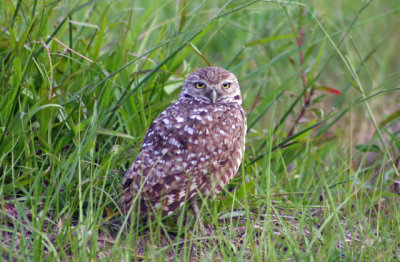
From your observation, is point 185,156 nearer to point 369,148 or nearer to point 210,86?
point 210,86

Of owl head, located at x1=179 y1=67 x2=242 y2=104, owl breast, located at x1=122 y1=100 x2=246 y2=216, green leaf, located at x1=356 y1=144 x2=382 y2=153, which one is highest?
owl head, located at x1=179 y1=67 x2=242 y2=104

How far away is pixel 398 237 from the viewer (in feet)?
9.78

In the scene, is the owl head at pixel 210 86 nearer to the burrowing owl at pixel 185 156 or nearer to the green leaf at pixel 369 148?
the burrowing owl at pixel 185 156

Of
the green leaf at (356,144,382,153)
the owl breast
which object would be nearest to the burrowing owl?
the owl breast

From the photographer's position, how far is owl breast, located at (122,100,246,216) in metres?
3.14

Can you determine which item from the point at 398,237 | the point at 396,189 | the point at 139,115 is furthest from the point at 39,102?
the point at 396,189

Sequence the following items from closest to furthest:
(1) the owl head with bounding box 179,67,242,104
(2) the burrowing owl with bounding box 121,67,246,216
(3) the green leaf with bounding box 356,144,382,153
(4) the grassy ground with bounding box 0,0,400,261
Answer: (4) the grassy ground with bounding box 0,0,400,261
(2) the burrowing owl with bounding box 121,67,246,216
(1) the owl head with bounding box 179,67,242,104
(3) the green leaf with bounding box 356,144,382,153

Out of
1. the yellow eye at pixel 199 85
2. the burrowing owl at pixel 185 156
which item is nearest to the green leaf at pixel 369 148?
the burrowing owl at pixel 185 156

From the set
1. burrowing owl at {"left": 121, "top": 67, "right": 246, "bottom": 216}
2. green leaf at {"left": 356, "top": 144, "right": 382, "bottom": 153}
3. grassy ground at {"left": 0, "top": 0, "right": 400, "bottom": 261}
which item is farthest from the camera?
green leaf at {"left": 356, "top": 144, "right": 382, "bottom": 153}

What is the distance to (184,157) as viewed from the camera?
325 cm

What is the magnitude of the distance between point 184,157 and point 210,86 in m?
0.69

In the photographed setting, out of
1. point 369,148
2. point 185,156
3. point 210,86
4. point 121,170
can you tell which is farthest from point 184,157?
point 369,148

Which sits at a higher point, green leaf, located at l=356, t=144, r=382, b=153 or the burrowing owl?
the burrowing owl

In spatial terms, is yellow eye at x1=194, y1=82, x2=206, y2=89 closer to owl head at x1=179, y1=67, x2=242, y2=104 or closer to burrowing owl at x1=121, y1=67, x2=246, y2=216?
owl head at x1=179, y1=67, x2=242, y2=104
